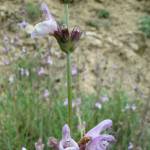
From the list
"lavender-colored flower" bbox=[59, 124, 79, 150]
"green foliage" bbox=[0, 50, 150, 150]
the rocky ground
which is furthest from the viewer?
the rocky ground

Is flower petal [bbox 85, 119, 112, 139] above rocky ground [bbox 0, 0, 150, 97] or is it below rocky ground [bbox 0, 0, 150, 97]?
above

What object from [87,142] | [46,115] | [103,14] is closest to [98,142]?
[87,142]

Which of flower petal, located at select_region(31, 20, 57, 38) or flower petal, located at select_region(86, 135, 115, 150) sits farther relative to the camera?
flower petal, located at select_region(31, 20, 57, 38)

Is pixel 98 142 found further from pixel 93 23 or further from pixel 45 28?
pixel 93 23

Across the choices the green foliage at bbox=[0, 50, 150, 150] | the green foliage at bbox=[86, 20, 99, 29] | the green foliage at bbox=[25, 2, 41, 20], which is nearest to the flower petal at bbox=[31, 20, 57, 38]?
the green foliage at bbox=[0, 50, 150, 150]

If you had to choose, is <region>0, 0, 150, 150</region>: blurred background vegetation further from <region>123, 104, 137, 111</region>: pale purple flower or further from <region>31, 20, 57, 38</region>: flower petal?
<region>31, 20, 57, 38</region>: flower petal

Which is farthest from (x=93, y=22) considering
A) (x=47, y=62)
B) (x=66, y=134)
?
(x=66, y=134)
